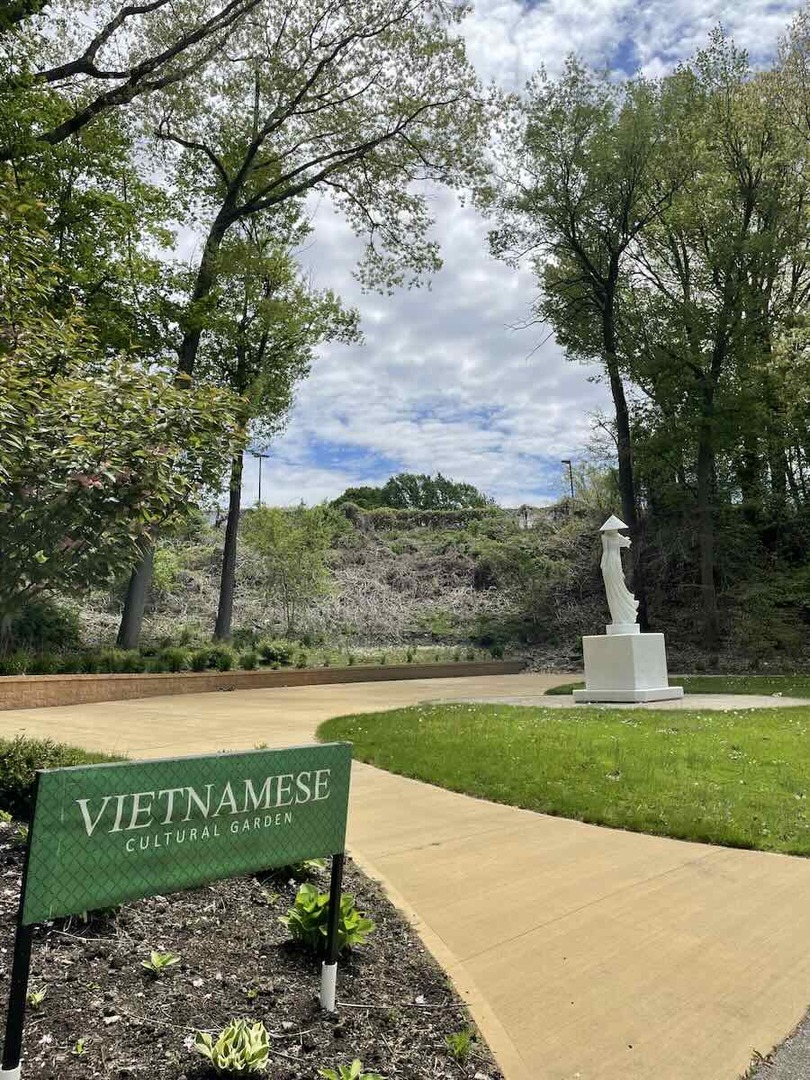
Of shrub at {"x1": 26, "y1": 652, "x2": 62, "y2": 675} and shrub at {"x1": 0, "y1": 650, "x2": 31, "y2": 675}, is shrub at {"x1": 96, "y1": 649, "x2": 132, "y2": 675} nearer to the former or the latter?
shrub at {"x1": 26, "y1": 652, "x2": 62, "y2": 675}

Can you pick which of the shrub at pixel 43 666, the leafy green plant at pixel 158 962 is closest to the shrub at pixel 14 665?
the shrub at pixel 43 666

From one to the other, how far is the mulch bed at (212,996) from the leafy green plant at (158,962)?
0.03 m

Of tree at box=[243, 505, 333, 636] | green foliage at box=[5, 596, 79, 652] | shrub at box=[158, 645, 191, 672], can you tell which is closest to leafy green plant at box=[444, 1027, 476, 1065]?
shrub at box=[158, 645, 191, 672]

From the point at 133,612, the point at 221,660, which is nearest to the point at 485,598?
the point at 221,660

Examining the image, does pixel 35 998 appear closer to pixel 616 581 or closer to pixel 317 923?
pixel 317 923

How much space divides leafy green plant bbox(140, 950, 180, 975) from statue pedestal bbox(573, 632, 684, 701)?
36.3ft

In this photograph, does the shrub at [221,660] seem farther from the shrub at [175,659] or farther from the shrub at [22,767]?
the shrub at [22,767]

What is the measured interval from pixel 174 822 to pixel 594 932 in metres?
2.32

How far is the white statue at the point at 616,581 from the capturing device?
13.8 meters

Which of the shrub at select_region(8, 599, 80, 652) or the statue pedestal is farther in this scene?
the shrub at select_region(8, 599, 80, 652)

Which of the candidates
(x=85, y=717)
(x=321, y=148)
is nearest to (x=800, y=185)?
(x=321, y=148)

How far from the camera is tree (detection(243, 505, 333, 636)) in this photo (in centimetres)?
2473

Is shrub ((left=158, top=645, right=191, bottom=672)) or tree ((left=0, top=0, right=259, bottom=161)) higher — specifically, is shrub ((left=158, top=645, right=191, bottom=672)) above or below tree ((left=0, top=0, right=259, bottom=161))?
below

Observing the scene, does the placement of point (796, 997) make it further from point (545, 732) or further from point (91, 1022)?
point (545, 732)
